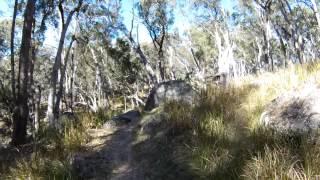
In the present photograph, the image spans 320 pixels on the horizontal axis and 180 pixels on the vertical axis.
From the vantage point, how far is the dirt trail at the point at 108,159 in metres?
6.59

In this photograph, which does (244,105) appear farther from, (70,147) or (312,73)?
(70,147)

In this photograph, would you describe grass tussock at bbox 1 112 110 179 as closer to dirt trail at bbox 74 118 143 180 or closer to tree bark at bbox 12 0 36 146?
dirt trail at bbox 74 118 143 180

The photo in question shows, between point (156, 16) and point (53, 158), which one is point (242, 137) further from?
point (156, 16)

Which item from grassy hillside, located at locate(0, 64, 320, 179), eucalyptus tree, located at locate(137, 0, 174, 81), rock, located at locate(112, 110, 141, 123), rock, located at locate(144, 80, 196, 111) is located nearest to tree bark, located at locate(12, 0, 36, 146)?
grassy hillside, located at locate(0, 64, 320, 179)

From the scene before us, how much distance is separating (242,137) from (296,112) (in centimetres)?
94

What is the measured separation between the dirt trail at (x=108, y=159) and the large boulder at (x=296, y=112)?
2.25 meters

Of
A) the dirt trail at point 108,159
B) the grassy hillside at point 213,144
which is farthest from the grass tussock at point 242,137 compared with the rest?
the dirt trail at point 108,159

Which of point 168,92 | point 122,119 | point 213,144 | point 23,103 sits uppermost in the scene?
point 168,92

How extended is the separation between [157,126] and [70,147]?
75.7 inches

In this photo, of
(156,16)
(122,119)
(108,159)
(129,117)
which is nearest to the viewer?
(108,159)

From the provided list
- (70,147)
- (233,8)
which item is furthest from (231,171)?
(233,8)

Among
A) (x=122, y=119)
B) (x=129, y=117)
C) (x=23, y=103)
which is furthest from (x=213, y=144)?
(x=23, y=103)

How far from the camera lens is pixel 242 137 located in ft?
21.3

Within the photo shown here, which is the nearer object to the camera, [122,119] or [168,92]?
[122,119]
